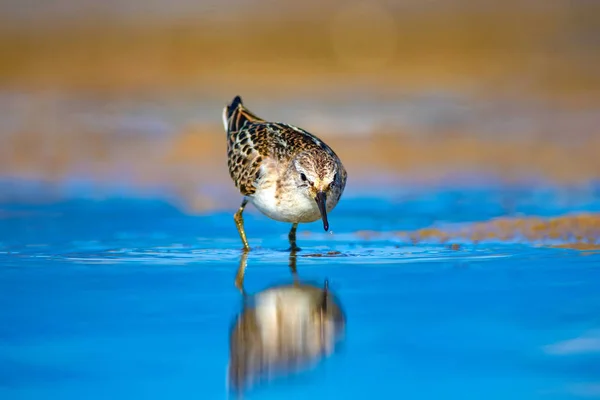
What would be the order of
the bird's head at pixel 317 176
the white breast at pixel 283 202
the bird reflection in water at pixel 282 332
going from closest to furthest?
the bird reflection in water at pixel 282 332 < the bird's head at pixel 317 176 < the white breast at pixel 283 202

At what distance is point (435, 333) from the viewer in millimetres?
5828

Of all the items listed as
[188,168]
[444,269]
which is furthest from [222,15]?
[444,269]

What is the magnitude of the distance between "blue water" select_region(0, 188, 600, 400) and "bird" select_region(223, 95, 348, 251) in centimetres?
35

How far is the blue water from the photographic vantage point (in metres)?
5.02

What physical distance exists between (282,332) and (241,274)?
64.9 inches

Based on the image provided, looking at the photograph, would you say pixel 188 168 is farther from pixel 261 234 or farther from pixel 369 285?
pixel 369 285

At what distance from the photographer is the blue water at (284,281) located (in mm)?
5023

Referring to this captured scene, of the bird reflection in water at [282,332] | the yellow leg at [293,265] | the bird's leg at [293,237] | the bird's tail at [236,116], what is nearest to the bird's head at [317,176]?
the yellow leg at [293,265]

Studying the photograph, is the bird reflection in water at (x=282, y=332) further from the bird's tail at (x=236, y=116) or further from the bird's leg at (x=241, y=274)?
the bird's tail at (x=236, y=116)

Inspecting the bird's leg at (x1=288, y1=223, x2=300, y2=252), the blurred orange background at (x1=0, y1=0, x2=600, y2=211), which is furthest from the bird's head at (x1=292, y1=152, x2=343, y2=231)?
the blurred orange background at (x1=0, y1=0, x2=600, y2=211)

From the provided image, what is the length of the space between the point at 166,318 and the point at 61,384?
48.7 inches

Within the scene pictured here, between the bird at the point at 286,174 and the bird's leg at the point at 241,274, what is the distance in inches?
19.7

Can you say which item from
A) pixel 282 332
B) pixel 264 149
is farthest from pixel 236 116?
pixel 282 332

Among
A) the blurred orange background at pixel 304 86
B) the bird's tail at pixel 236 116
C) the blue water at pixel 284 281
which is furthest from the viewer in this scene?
the blurred orange background at pixel 304 86
